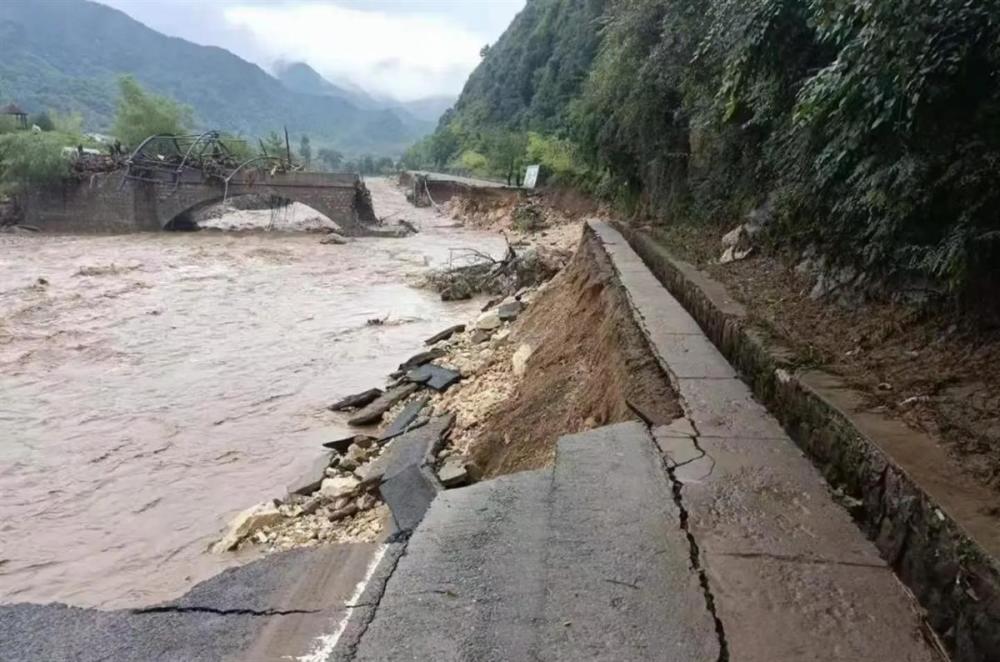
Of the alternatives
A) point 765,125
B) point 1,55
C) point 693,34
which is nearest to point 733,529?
point 765,125

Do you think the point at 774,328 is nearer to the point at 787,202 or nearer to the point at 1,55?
the point at 787,202

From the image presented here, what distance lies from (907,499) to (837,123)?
3.04 meters

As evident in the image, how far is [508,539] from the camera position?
95.6 inches

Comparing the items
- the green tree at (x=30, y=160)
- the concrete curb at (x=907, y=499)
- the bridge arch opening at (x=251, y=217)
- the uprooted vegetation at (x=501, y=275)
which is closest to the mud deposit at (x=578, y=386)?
the concrete curb at (x=907, y=499)

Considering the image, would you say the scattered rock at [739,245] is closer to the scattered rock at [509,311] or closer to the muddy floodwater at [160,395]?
the scattered rock at [509,311]

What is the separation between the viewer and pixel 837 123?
14.3ft

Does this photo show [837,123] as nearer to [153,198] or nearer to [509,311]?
[509,311]

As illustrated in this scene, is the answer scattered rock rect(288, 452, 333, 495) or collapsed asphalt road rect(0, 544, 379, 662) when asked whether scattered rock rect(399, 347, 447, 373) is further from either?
collapsed asphalt road rect(0, 544, 379, 662)

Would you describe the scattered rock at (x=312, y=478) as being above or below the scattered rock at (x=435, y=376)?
below

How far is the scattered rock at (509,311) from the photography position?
10.3 metres

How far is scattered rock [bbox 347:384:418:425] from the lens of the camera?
7.69 m

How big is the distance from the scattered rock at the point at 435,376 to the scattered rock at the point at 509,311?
6.34 feet

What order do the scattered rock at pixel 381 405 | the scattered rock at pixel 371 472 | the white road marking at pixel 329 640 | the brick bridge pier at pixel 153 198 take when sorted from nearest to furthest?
the white road marking at pixel 329 640
the scattered rock at pixel 371 472
the scattered rock at pixel 381 405
the brick bridge pier at pixel 153 198

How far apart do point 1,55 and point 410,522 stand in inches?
5709
